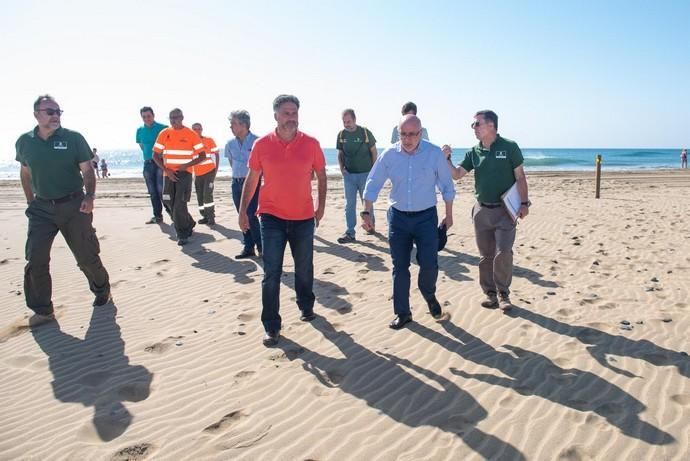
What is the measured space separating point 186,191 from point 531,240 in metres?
6.00

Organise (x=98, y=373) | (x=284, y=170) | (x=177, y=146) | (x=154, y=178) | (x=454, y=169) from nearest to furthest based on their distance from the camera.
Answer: (x=98, y=373) < (x=284, y=170) < (x=454, y=169) < (x=177, y=146) < (x=154, y=178)

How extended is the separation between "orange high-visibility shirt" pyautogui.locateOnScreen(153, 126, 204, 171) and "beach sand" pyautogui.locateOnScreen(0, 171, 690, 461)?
189cm

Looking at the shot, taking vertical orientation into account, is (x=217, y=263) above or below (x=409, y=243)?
below

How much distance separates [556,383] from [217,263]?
5.11m

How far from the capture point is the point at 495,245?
17.0 feet

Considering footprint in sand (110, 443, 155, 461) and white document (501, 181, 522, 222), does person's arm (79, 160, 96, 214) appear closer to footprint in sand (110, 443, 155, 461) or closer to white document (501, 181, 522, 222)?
footprint in sand (110, 443, 155, 461)

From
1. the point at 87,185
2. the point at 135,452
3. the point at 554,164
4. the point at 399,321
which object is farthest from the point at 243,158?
the point at 554,164

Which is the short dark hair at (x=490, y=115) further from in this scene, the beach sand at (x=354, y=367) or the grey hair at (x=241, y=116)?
the grey hair at (x=241, y=116)

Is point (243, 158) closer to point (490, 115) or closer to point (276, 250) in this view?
point (276, 250)

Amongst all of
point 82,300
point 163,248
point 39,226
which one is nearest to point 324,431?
point 39,226

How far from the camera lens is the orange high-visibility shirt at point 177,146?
812 centimetres

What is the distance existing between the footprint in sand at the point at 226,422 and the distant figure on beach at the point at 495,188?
9.39 ft

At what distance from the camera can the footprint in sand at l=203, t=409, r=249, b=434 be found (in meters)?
3.09

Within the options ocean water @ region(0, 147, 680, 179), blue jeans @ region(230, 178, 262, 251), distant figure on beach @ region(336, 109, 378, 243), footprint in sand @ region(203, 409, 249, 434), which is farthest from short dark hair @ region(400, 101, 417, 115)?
ocean water @ region(0, 147, 680, 179)
